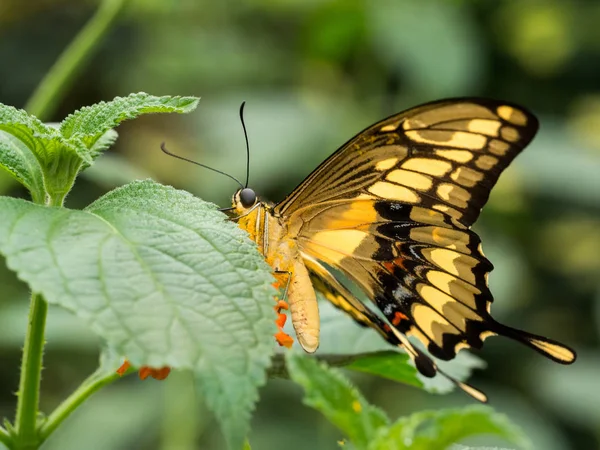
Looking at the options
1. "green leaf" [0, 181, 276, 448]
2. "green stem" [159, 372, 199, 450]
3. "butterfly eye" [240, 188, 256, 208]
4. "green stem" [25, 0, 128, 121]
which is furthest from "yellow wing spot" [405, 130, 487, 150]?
"green stem" [159, 372, 199, 450]

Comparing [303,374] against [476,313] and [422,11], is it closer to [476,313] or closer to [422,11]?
[476,313]

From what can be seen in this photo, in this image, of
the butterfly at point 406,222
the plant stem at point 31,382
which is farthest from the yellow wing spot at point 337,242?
the plant stem at point 31,382

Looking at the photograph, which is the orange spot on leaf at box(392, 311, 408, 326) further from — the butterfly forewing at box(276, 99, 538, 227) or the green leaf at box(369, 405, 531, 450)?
the green leaf at box(369, 405, 531, 450)

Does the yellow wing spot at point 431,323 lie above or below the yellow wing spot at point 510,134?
below

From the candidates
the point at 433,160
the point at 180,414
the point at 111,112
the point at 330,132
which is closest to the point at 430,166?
the point at 433,160


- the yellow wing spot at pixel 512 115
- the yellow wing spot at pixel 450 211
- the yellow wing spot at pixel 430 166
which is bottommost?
the yellow wing spot at pixel 450 211

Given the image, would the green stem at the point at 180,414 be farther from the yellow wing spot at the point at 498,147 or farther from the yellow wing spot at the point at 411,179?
the yellow wing spot at the point at 498,147

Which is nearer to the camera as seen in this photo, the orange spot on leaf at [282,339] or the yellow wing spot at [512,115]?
the orange spot on leaf at [282,339]
